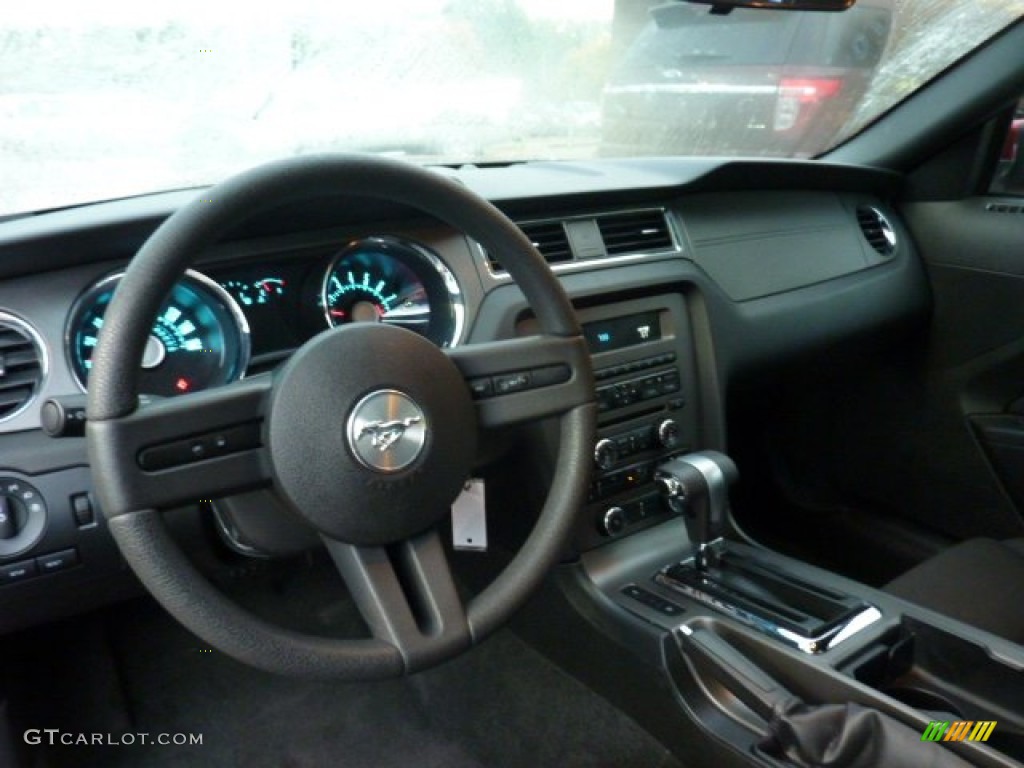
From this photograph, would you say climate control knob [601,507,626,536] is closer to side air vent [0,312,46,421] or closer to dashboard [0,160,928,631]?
dashboard [0,160,928,631]

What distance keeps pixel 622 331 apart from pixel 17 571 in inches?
41.9

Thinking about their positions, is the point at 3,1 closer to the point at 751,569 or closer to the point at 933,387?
the point at 751,569

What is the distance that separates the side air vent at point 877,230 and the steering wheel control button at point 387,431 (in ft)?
5.45

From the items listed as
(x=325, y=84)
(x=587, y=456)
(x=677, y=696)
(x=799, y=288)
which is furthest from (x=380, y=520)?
(x=799, y=288)

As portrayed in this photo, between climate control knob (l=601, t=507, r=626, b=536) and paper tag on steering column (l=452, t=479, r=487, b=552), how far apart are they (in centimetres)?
37

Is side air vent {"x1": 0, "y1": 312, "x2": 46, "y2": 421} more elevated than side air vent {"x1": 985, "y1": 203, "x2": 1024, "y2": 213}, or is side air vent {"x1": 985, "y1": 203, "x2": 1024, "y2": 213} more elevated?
side air vent {"x1": 985, "y1": 203, "x2": 1024, "y2": 213}

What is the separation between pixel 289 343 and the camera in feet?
4.63

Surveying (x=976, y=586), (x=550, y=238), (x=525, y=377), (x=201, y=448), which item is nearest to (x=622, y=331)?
(x=550, y=238)

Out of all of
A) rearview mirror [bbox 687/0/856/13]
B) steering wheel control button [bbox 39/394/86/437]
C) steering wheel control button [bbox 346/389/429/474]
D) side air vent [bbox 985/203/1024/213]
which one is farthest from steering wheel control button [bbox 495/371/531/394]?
side air vent [bbox 985/203/1024/213]

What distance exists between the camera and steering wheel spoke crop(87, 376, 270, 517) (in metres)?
0.92

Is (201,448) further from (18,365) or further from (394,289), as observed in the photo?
(394,289)

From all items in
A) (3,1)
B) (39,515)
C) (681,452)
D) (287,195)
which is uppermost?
(3,1)

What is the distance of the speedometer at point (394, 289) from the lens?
1.43 m

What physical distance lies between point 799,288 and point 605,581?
34.1 inches
